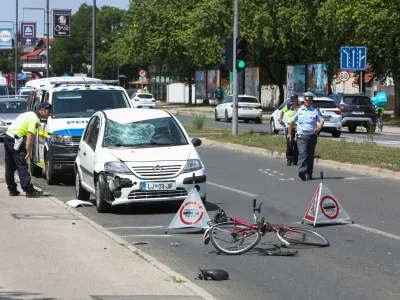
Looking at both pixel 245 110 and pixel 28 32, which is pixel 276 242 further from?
pixel 28 32

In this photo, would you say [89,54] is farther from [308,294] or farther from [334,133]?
[308,294]

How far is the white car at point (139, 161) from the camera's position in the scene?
1369 cm

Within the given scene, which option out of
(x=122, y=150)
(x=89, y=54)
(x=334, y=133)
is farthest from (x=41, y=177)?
(x=89, y=54)

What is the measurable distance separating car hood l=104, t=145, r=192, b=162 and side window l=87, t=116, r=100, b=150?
782mm

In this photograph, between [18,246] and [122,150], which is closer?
[18,246]

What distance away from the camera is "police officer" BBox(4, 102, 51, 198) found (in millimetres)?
15508

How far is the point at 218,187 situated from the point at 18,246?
316 inches

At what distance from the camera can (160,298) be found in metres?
7.60

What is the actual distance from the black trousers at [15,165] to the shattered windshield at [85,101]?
3.26m

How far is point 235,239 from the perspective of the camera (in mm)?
10414

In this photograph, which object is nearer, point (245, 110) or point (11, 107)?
point (11, 107)

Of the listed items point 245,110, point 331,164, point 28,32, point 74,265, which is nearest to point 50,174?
point 331,164

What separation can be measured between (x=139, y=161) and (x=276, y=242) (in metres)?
3.33

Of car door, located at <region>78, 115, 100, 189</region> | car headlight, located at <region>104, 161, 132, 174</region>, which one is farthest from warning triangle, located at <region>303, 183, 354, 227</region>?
car door, located at <region>78, 115, 100, 189</region>
